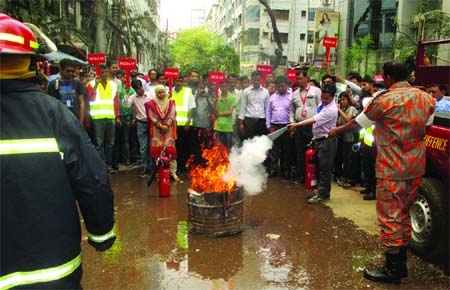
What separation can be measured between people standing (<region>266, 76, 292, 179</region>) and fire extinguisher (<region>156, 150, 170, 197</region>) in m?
2.63

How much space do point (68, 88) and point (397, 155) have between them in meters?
5.91

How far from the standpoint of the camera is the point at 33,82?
79.3 inches

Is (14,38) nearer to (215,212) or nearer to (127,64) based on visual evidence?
(215,212)

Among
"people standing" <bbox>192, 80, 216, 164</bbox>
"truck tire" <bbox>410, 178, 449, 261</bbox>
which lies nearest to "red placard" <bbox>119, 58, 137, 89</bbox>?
"people standing" <bbox>192, 80, 216, 164</bbox>

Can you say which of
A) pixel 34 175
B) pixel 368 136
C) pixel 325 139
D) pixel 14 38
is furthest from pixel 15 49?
pixel 368 136

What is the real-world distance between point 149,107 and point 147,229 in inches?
112

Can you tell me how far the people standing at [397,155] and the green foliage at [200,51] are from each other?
2322 inches

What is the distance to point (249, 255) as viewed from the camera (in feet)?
15.6

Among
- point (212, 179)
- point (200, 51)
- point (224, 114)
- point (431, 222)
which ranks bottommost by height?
point (431, 222)

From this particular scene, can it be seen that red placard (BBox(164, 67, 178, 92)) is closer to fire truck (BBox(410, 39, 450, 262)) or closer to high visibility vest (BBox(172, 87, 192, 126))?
high visibility vest (BBox(172, 87, 192, 126))

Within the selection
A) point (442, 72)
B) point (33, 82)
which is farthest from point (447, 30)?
point (33, 82)

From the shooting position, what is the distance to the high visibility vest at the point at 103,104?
866 centimetres

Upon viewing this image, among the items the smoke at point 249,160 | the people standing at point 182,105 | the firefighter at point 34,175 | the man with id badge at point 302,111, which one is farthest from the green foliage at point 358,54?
the firefighter at point 34,175

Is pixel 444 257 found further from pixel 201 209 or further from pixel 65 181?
pixel 65 181
